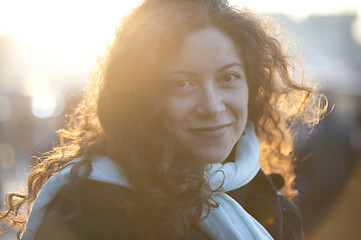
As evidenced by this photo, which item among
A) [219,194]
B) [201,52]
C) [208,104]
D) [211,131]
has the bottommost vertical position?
[219,194]

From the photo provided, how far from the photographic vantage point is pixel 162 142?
77.7 inches

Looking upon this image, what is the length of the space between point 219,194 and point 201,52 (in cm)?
78

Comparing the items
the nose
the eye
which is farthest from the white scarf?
the eye

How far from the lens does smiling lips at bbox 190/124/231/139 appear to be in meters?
2.07

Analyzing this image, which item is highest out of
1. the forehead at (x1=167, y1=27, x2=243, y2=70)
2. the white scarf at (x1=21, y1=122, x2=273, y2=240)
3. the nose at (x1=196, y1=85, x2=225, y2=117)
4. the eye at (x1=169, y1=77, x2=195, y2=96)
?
the forehead at (x1=167, y1=27, x2=243, y2=70)

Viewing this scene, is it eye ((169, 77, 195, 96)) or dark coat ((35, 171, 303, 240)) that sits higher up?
eye ((169, 77, 195, 96))

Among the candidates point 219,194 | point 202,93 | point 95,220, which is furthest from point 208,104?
point 95,220

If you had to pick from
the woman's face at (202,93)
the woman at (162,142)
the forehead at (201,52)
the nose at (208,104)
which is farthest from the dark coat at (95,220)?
the forehead at (201,52)

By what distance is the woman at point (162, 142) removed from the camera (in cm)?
182

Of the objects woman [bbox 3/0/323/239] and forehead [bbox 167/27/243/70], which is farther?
forehead [bbox 167/27/243/70]

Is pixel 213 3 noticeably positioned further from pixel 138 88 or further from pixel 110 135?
pixel 110 135

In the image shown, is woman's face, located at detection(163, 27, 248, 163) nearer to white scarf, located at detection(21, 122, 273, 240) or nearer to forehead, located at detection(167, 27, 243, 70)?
forehead, located at detection(167, 27, 243, 70)

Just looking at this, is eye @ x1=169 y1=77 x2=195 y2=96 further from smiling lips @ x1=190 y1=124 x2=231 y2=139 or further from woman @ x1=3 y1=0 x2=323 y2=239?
smiling lips @ x1=190 y1=124 x2=231 y2=139

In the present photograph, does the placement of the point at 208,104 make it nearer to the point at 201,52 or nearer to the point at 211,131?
the point at 211,131
